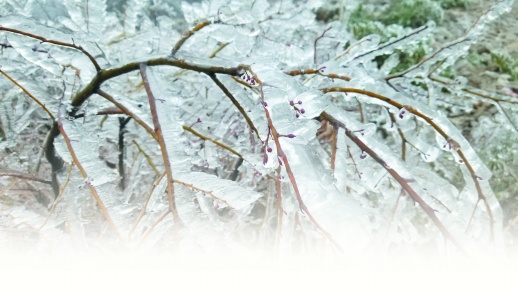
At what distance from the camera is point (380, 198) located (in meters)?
1.26

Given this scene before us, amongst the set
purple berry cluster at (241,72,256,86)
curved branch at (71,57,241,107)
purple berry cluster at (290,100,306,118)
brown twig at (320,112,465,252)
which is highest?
curved branch at (71,57,241,107)

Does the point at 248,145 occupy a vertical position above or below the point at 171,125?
below

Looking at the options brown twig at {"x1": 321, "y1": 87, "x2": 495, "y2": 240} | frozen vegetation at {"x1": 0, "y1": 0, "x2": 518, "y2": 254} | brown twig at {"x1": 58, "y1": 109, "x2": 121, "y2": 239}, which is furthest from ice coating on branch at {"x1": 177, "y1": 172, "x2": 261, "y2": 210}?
brown twig at {"x1": 321, "y1": 87, "x2": 495, "y2": 240}

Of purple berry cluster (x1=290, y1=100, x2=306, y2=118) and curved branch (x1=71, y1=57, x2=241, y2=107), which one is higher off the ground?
curved branch (x1=71, y1=57, x2=241, y2=107)

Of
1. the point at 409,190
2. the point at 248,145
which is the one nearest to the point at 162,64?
the point at 409,190

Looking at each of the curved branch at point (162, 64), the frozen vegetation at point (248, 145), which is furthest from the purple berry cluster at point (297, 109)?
the curved branch at point (162, 64)

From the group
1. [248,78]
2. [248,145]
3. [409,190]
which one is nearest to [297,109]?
[248,78]

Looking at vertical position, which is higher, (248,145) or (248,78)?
(248,78)

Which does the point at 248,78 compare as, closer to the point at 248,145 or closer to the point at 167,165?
the point at 167,165

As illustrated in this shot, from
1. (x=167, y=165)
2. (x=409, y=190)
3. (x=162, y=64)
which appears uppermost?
(x=162, y=64)

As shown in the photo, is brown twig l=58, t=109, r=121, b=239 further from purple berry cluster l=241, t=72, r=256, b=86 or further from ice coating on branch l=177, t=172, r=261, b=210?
purple berry cluster l=241, t=72, r=256, b=86

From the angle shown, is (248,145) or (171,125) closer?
(171,125)

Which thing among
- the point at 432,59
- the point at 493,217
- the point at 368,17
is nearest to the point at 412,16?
the point at 368,17

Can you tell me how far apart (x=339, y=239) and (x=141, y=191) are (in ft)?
3.94
